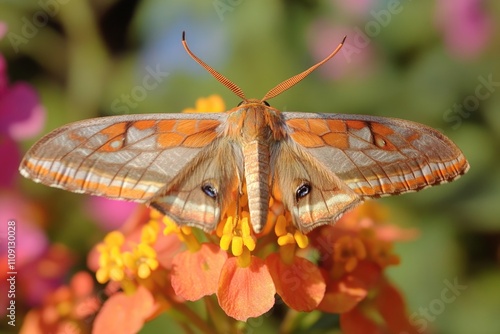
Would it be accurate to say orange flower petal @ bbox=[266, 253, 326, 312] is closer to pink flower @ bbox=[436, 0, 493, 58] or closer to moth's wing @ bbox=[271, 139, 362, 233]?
moth's wing @ bbox=[271, 139, 362, 233]

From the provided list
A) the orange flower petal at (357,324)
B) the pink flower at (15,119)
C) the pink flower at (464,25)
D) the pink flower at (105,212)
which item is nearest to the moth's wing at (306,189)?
the orange flower petal at (357,324)

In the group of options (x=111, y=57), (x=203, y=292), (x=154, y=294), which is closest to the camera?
(x=203, y=292)

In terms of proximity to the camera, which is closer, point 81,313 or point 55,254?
point 81,313

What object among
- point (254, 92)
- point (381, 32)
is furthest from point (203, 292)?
point (381, 32)

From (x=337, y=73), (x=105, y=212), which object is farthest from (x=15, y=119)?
(x=337, y=73)

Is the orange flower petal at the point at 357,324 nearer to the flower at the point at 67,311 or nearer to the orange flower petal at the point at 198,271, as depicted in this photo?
the orange flower petal at the point at 198,271

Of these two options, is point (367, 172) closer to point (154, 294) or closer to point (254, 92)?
point (154, 294)
